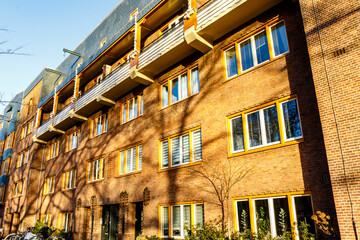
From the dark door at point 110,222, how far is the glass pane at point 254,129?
1014cm

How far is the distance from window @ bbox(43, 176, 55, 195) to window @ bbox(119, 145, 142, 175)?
11.4 meters

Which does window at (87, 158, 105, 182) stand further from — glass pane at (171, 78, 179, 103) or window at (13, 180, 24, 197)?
window at (13, 180, 24, 197)

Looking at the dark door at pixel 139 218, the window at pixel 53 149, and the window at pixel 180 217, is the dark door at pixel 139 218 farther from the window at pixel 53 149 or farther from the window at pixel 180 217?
the window at pixel 53 149

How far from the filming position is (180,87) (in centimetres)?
1439

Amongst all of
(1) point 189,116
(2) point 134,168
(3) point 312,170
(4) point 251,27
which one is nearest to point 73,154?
(2) point 134,168

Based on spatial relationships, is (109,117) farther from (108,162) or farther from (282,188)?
(282,188)

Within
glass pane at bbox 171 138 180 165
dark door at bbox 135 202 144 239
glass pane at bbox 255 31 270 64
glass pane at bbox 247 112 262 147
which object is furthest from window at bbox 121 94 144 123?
glass pane at bbox 255 31 270 64

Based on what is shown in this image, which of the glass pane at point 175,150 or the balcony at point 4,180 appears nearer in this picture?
the glass pane at point 175,150

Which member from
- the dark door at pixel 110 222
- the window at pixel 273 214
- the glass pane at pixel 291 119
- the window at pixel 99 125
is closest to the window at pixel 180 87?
the glass pane at pixel 291 119

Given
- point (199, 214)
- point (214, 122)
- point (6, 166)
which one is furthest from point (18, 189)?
point (214, 122)

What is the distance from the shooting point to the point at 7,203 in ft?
105

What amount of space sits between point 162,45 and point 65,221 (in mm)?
15824

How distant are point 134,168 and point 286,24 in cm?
1067

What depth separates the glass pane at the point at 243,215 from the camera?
32.4 feet
